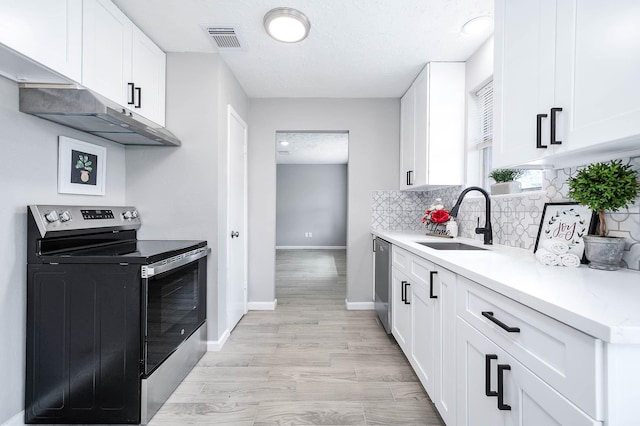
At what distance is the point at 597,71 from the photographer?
3.08ft

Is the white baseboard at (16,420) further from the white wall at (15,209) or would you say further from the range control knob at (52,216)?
the range control knob at (52,216)

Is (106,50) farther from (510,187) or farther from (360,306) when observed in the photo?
(360,306)

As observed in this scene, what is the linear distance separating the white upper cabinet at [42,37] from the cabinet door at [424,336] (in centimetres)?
221

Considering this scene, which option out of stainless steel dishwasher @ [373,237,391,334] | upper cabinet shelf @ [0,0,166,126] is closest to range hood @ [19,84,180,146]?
upper cabinet shelf @ [0,0,166,126]

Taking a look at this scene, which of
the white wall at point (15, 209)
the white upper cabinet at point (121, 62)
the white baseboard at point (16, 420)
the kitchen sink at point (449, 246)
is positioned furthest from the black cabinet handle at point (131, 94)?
the kitchen sink at point (449, 246)

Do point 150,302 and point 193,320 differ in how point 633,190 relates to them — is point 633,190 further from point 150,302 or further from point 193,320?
point 193,320

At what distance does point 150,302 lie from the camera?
1596mm

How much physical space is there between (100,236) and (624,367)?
244 centimetres

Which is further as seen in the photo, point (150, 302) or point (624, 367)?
point (150, 302)

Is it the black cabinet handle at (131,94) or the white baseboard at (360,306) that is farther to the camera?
the white baseboard at (360,306)

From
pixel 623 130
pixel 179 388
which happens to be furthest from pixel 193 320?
pixel 623 130

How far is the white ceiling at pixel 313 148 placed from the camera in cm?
567

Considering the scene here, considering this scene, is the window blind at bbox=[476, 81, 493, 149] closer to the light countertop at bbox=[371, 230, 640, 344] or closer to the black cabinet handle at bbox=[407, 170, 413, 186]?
the black cabinet handle at bbox=[407, 170, 413, 186]

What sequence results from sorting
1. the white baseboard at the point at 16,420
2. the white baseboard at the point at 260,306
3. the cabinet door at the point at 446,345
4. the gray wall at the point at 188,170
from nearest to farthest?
the cabinet door at the point at 446,345 → the white baseboard at the point at 16,420 → the gray wall at the point at 188,170 → the white baseboard at the point at 260,306
